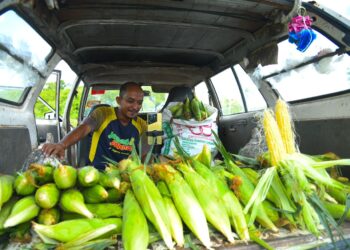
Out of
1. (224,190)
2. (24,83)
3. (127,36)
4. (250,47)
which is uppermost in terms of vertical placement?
(127,36)

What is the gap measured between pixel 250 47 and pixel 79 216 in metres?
2.48

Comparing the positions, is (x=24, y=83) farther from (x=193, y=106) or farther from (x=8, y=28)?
(x=193, y=106)

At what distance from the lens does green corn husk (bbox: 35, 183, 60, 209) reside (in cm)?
139

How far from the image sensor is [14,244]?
141 cm

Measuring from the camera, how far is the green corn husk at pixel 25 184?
1496 mm

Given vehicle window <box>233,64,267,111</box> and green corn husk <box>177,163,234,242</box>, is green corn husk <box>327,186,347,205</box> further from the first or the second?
vehicle window <box>233,64,267,111</box>

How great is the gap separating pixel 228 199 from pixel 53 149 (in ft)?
5.04

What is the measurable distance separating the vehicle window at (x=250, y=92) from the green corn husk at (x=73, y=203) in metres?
2.66

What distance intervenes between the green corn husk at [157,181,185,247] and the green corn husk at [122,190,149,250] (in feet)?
0.40

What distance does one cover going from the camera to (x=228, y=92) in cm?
463

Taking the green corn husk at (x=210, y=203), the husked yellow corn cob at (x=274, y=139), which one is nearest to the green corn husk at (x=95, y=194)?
the green corn husk at (x=210, y=203)

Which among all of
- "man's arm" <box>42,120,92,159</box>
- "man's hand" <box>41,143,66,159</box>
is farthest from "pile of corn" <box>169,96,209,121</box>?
"man's hand" <box>41,143,66,159</box>

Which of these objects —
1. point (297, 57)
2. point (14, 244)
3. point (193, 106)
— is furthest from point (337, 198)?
point (193, 106)

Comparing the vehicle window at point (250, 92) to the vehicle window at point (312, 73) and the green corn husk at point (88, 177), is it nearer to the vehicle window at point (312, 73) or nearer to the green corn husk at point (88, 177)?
the vehicle window at point (312, 73)
